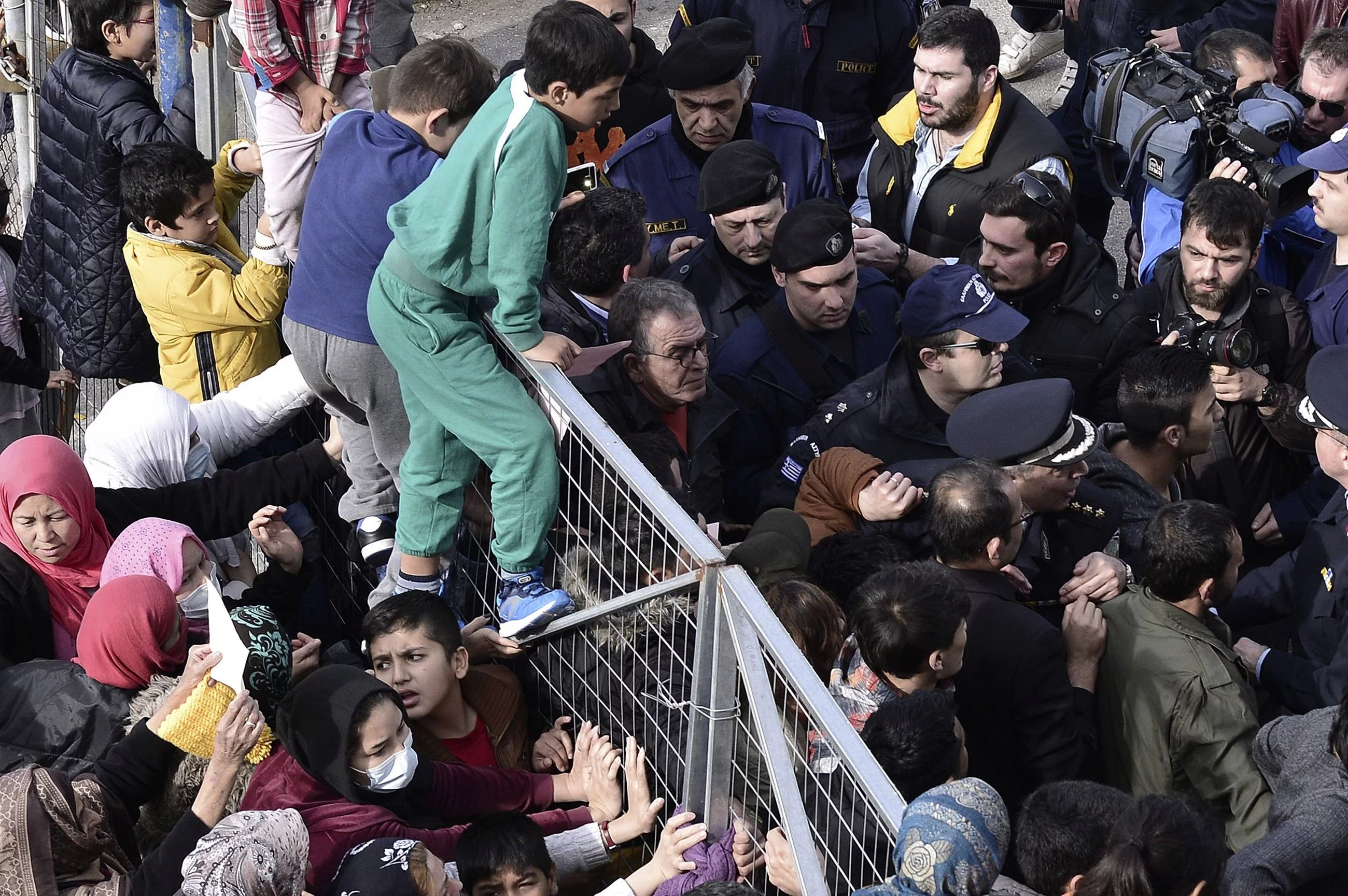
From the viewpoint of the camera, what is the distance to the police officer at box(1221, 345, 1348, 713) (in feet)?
11.8

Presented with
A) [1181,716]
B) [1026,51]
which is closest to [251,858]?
[1181,716]

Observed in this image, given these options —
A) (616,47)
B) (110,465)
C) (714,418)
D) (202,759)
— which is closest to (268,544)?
(110,465)

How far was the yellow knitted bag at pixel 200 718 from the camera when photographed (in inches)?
118

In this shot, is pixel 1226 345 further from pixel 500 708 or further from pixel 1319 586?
pixel 500 708

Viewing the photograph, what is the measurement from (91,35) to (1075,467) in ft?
11.9

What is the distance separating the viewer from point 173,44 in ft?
16.3

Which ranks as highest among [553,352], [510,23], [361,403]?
[553,352]

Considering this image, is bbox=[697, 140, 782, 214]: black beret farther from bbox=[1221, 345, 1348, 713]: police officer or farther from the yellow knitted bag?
the yellow knitted bag

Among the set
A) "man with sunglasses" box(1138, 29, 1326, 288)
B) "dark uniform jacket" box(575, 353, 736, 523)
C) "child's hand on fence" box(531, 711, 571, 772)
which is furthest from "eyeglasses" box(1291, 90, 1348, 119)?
"child's hand on fence" box(531, 711, 571, 772)

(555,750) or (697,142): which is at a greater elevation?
(697,142)

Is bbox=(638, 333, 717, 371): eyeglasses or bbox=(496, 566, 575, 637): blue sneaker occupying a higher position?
bbox=(638, 333, 717, 371): eyeglasses

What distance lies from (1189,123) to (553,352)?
2.85 m

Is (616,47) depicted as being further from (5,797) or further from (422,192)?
(5,797)

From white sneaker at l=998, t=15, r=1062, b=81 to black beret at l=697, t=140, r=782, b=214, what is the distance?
15.2 ft
